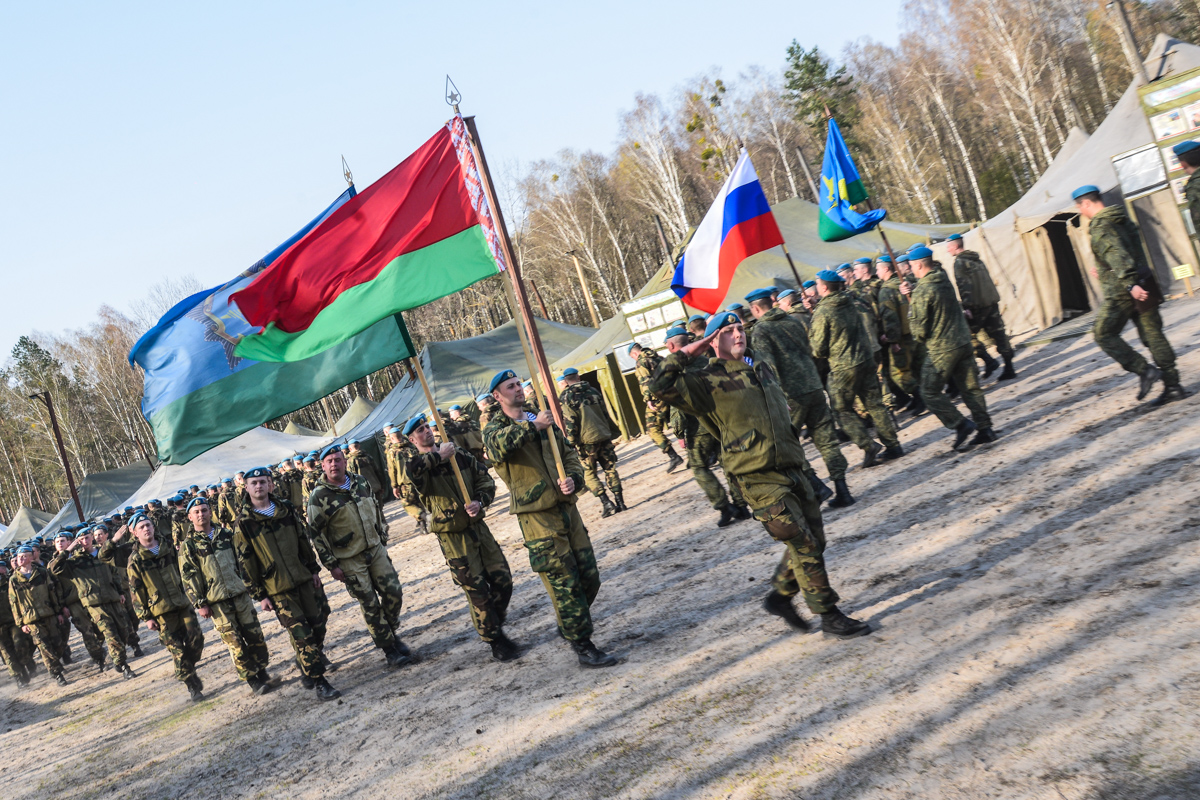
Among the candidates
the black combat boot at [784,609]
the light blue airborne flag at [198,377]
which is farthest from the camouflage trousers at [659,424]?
the black combat boot at [784,609]

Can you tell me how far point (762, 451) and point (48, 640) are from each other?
13.0m

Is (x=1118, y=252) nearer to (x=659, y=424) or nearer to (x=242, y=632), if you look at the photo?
(x=659, y=424)

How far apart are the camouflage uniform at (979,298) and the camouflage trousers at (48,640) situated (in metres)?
14.2

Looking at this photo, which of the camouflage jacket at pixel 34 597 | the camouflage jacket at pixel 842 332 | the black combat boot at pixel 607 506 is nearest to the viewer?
the camouflage jacket at pixel 842 332

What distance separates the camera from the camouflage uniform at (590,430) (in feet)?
36.6

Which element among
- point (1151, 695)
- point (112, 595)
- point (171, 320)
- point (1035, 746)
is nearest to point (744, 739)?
point (1035, 746)

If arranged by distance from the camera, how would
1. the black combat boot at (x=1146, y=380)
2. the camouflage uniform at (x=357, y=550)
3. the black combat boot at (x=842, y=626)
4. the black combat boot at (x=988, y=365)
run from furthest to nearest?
the black combat boot at (x=988, y=365) < the black combat boot at (x=1146, y=380) < the camouflage uniform at (x=357, y=550) < the black combat boot at (x=842, y=626)

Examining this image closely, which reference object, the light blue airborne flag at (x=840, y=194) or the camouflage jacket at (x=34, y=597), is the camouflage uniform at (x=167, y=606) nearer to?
the camouflage jacket at (x=34, y=597)

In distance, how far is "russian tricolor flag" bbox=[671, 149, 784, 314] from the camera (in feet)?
35.7

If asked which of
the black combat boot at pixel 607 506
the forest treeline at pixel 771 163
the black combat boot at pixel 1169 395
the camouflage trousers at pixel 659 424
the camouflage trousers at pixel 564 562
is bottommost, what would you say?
the black combat boot at pixel 1169 395

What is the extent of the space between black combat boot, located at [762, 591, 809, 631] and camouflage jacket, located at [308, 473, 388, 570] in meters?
3.82

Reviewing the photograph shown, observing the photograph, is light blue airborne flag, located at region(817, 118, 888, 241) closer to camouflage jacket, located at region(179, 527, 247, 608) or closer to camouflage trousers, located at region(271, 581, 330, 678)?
camouflage trousers, located at region(271, 581, 330, 678)

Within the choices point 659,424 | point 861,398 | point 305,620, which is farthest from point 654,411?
point 305,620

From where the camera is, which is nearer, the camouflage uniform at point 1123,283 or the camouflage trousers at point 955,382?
the camouflage uniform at point 1123,283
